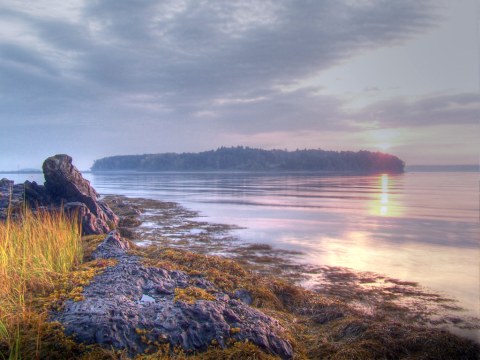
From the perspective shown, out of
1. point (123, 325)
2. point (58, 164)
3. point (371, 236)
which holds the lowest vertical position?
point (371, 236)

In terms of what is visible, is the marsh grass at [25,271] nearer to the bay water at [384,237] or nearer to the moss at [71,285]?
the moss at [71,285]

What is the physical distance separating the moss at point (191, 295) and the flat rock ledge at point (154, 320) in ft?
0.29

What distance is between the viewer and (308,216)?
78.0 ft

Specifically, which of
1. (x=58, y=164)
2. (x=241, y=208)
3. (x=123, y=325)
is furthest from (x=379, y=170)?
(x=123, y=325)

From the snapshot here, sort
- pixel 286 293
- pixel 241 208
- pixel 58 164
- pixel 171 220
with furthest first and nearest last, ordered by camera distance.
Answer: pixel 241 208
pixel 171 220
pixel 58 164
pixel 286 293

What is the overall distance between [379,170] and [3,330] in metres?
189

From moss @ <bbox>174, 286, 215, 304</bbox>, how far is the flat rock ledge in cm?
9

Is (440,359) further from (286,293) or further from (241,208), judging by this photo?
(241,208)

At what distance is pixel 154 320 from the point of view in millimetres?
4820

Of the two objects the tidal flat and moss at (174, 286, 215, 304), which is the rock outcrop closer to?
the tidal flat

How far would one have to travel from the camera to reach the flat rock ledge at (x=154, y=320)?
4457 millimetres

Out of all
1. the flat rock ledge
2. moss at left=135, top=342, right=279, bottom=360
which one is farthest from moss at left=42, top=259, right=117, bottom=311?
moss at left=135, top=342, right=279, bottom=360

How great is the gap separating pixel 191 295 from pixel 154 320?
3.30 feet

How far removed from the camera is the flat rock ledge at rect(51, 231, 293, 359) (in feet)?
14.6
